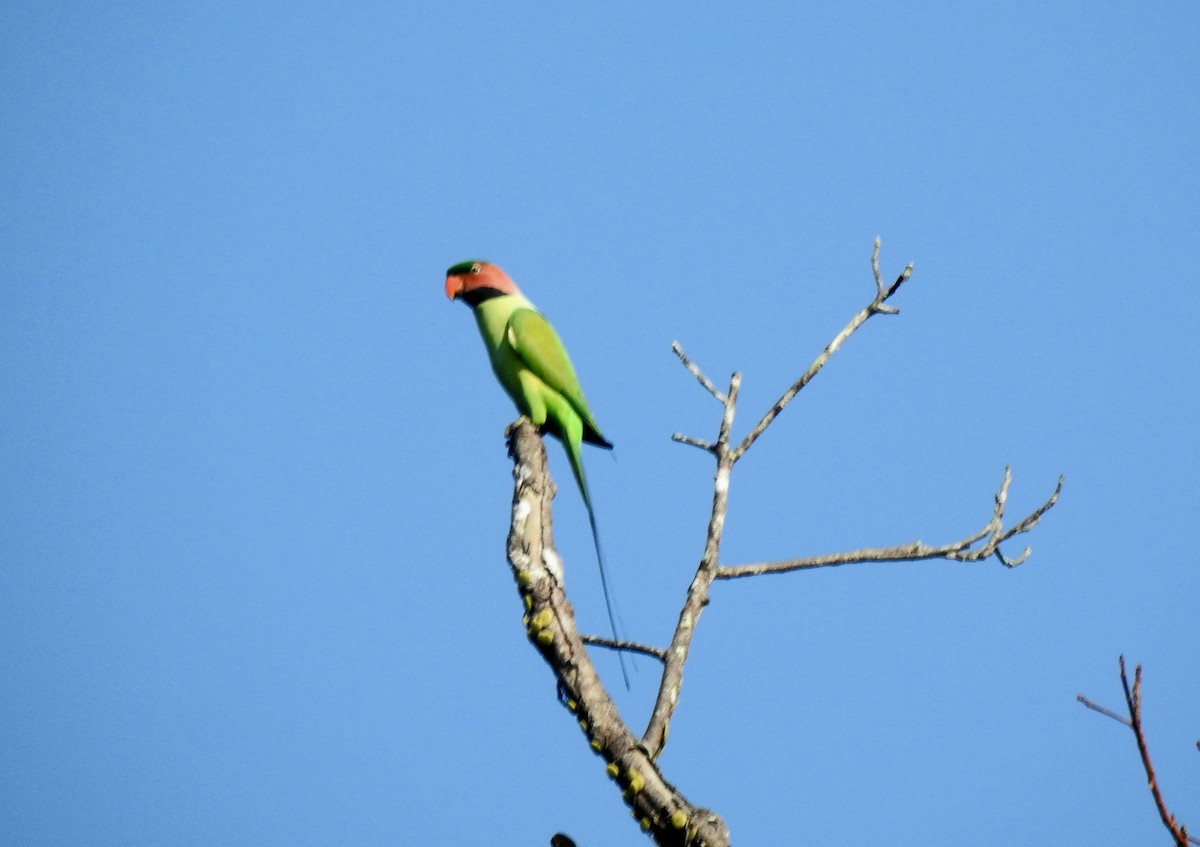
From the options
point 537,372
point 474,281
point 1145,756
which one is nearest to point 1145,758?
point 1145,756

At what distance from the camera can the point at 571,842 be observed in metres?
2.65

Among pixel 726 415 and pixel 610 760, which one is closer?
pixel 610 760

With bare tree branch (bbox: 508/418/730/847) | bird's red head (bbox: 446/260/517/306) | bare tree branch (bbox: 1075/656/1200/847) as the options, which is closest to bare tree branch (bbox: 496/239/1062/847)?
bare tree branch (bbox: 508/418/730/847)

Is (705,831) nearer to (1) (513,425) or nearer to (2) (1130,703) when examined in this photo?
(2) (1130,703)

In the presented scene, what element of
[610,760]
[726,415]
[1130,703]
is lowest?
[1130,703]

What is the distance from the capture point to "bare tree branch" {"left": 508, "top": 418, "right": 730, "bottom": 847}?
271 centimetres

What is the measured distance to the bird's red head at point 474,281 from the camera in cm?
615

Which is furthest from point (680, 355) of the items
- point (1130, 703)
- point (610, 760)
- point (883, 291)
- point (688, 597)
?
point (1130, 703)

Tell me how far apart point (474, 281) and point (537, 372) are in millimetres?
1136

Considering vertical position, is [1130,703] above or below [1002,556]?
below

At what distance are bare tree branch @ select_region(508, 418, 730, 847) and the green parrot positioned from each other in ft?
4.76

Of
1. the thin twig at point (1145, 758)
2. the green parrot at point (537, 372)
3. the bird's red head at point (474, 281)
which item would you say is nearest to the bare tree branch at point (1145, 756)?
the thin twig at point (1145, 758)

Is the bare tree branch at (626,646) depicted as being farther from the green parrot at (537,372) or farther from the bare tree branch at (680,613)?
the green parrot at (537,372)

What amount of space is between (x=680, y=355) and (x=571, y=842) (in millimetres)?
1954
